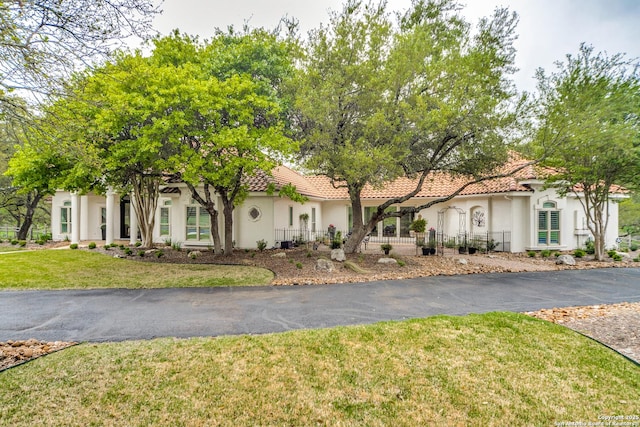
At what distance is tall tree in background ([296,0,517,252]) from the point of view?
34.5 ft

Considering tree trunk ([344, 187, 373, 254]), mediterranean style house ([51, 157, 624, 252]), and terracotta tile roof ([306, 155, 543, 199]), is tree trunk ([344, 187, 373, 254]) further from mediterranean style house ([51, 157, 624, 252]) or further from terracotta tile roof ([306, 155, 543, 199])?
mediterranean style house ([51, 157, 624, 252])

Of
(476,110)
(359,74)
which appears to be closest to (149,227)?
(359,74)

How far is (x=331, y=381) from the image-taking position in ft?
12.8

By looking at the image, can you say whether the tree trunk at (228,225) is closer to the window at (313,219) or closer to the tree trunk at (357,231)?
the tree trunk at (357,231)

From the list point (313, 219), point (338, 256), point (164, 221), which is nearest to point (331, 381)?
point (338, 256)

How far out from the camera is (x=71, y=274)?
10.8 meters

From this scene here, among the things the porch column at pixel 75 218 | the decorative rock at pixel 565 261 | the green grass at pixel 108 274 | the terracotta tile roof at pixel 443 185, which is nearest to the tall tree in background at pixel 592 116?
the terracotta tile roof at pixel 443 185

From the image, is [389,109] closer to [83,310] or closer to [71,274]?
[83,310]

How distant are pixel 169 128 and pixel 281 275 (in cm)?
617

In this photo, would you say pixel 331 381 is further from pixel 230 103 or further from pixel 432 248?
pixel 432 248

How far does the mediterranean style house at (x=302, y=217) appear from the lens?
17.1 m

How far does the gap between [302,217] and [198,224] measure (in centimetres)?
633

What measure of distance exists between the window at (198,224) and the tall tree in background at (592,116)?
16.1 metres

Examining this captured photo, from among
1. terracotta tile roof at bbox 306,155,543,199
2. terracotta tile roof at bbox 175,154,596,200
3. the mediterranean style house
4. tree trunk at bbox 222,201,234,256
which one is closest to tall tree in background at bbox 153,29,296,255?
tree trunk at bbox 222,201,234,256
